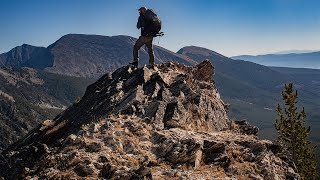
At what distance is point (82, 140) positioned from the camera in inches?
830

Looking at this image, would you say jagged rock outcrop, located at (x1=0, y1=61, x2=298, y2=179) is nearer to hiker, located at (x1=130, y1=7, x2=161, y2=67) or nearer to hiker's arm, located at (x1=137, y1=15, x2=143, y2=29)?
hiker, located at (x1=130, y1=7, x2=161, y2=67)

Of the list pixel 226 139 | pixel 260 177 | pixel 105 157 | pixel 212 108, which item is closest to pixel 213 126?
pixel 212 108

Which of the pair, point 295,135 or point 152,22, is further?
point 295,135

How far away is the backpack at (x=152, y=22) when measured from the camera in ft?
115

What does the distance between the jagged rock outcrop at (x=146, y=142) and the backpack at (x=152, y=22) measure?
4.78 metres

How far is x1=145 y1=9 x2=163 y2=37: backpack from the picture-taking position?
35.0 metres

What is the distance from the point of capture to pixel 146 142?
21.8 metres

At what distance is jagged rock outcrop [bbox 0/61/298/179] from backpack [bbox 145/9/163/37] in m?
4.78

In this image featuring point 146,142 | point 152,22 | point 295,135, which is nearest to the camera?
point 146,142

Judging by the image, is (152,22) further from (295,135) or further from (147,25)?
(295,135)

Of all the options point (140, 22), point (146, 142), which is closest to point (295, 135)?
point (140, 22)

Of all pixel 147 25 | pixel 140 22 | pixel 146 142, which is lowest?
pixel 146 142

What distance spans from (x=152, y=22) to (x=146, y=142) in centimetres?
1593

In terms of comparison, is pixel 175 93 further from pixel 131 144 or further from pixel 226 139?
pixel 131 144
